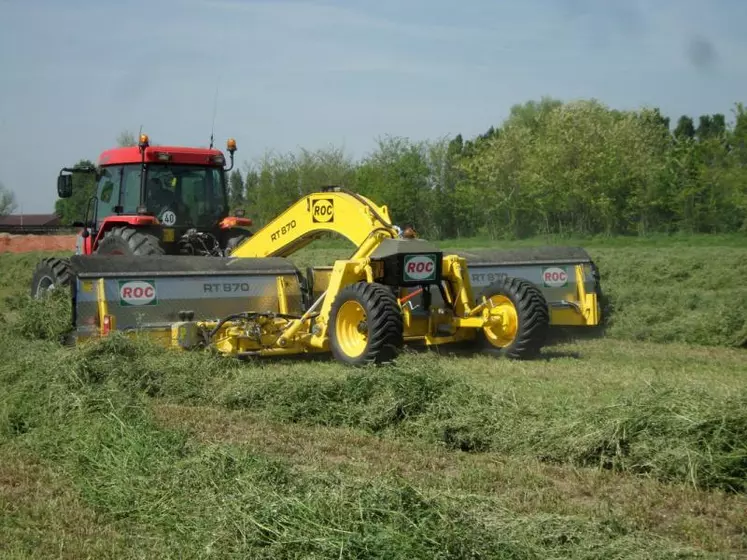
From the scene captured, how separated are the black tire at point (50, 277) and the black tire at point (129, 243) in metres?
0.76

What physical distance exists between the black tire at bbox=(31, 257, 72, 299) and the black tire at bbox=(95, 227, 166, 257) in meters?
0.76

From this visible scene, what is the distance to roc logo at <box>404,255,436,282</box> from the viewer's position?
34.5 feet

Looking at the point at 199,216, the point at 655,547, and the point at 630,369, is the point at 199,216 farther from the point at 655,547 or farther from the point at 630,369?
the point at 655,547

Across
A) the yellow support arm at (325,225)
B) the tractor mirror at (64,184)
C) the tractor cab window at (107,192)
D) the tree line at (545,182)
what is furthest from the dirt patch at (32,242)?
the yellow support arm at (325,225)

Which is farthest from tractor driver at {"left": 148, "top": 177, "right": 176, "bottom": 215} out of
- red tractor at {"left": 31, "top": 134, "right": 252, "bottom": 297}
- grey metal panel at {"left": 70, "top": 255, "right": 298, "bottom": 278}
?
grey metal panel at {"left": 70, "top": 255, "right": 298, "bottom": 278}

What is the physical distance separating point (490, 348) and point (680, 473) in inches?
Answer: 210

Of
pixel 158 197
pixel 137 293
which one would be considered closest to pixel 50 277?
pixel 137 293

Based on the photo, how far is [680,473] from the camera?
5602mm

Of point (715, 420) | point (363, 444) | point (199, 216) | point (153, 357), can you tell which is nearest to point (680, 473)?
point (715, 420)

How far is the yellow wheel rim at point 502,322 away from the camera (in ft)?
35.1

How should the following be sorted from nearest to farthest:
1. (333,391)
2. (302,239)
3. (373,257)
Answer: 1. (333,391)
2. (373,257)
3. (302,239)

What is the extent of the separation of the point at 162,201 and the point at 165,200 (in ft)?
0.16

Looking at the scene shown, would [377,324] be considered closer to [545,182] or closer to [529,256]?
[529,256]

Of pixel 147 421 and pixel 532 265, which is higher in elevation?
pixel 532 265
